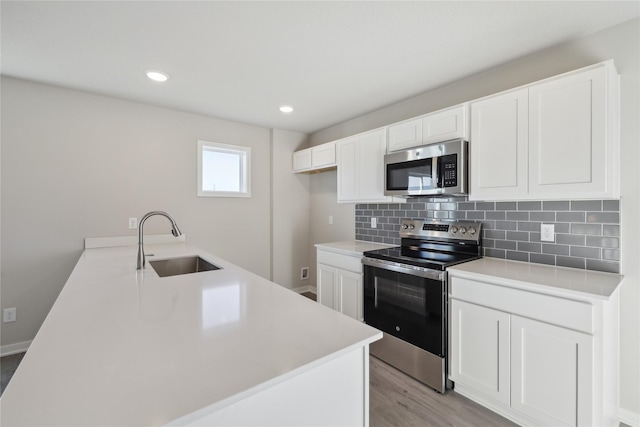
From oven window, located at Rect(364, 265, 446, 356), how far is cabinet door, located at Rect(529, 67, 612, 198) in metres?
0.94

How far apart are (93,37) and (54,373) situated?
7.04 ft

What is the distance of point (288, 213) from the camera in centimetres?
421

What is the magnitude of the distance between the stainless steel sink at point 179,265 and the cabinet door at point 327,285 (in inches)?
51.4

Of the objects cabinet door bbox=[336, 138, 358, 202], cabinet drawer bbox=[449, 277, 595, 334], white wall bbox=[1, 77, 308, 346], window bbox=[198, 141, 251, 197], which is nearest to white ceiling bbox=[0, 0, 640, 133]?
white wall bbox=[1, 77, 308, 346]

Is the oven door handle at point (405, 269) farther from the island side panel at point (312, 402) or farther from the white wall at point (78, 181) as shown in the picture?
the white wall at point (78, 181)

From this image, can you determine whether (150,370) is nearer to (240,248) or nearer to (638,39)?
(638,39)

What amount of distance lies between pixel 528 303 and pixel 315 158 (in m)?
2.73

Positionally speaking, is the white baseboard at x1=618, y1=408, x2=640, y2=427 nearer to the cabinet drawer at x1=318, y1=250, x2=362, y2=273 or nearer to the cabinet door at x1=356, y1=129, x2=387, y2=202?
the cabinet drawer at x1=318, y1=250, x2=362, y2=273

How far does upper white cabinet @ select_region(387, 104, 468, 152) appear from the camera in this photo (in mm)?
2221

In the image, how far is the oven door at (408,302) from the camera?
202 centimetres

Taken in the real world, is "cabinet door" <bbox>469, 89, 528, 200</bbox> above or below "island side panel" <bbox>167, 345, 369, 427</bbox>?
above

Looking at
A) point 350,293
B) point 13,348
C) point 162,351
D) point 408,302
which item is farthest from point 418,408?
point 13,348

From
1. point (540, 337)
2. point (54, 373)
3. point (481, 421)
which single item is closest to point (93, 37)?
point (54, 373)

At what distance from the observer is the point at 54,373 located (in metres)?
→ 0.71
